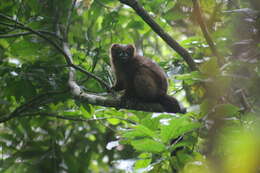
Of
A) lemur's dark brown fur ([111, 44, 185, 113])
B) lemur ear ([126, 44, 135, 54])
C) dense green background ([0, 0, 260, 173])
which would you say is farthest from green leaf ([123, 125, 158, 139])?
lemur ear ([126, 44, 135, 54])

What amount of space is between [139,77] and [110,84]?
629 millimetres

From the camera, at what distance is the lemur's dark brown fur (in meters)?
5.21

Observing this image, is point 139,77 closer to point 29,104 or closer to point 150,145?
point 29,104

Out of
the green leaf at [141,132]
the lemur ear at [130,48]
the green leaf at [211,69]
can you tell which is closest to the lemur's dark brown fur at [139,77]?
the lemur ear at [130,48]

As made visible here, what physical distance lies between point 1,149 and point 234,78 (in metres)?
4.93

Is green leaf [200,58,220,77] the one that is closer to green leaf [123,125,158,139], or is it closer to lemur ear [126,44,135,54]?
green leaf [123,125,158,139]

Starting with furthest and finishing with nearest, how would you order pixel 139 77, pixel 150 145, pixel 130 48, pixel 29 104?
pixel 130 48 → pixel 139 77 → pixel 29 104 → pixel 150 145

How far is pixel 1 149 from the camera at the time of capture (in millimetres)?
5734

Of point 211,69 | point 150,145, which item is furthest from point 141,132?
point 211,69

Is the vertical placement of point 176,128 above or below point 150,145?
above

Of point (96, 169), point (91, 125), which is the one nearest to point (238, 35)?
point (91, 125)

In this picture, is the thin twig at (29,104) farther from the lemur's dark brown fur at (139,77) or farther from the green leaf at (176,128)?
the green leaf at (176,128)

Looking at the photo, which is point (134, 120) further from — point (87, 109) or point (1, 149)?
point (1, 149)

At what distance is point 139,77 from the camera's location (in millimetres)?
5590
